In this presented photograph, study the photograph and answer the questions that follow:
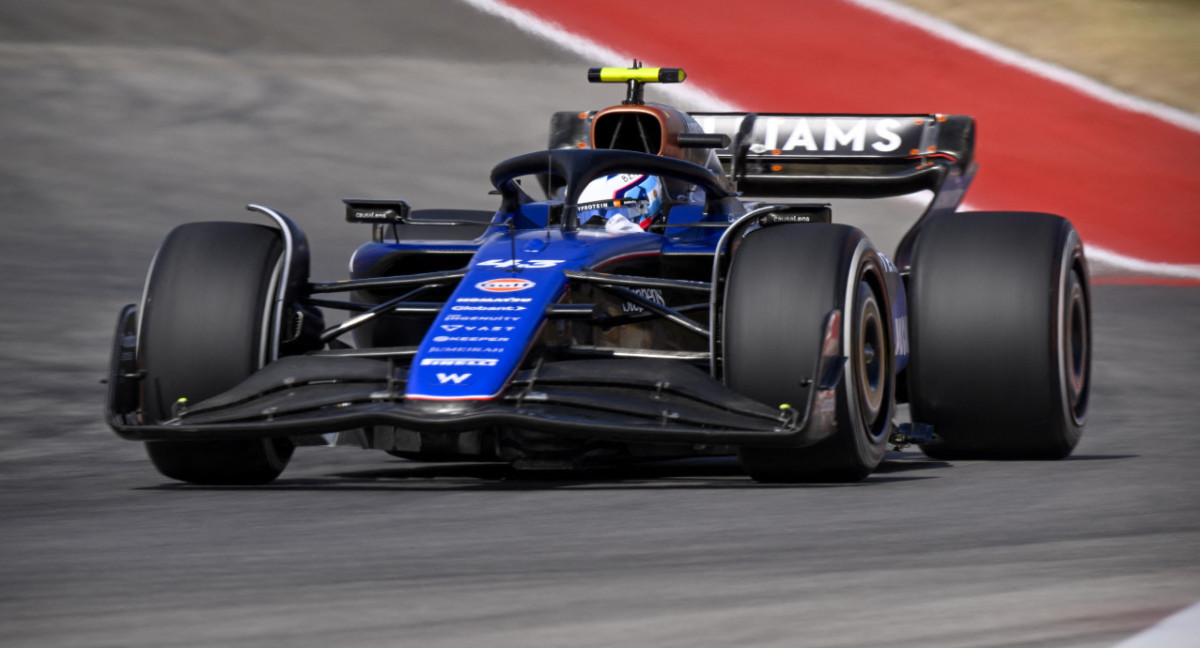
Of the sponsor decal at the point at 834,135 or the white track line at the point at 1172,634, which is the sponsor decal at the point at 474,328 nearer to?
the white track line at the point at 1172,634

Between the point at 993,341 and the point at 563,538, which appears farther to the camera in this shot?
the point at 993,341

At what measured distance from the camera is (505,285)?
7109 mm

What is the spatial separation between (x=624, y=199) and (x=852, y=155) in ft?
8.31

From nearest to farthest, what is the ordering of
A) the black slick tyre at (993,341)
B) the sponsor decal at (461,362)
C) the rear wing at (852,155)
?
1. the sponsor decal at (461,362)
2. the black slick tyre at (993,341)
3. the rear wing at (852,155)

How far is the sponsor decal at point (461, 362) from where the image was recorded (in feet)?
21.5

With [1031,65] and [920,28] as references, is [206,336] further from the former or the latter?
[920,28]

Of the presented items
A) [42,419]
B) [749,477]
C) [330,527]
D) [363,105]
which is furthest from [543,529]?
[363,105]

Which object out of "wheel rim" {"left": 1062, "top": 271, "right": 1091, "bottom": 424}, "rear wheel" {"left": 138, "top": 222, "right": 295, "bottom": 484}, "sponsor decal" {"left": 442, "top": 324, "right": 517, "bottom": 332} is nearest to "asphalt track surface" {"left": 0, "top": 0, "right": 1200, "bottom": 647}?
"rear wheel" {"left": 138, "top": 222, "right": 295, "bottom": 484}

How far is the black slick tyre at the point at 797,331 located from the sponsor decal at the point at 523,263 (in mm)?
767

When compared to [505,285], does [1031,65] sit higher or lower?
higher

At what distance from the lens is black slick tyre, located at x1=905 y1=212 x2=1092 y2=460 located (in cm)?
796

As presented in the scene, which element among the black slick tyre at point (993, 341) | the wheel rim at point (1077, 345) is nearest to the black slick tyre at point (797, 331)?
the black slick tyre at point (993, 341)

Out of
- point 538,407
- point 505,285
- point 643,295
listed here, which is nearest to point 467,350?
point 538,407

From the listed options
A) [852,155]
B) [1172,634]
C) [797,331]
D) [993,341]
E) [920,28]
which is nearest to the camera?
[1172,634]
